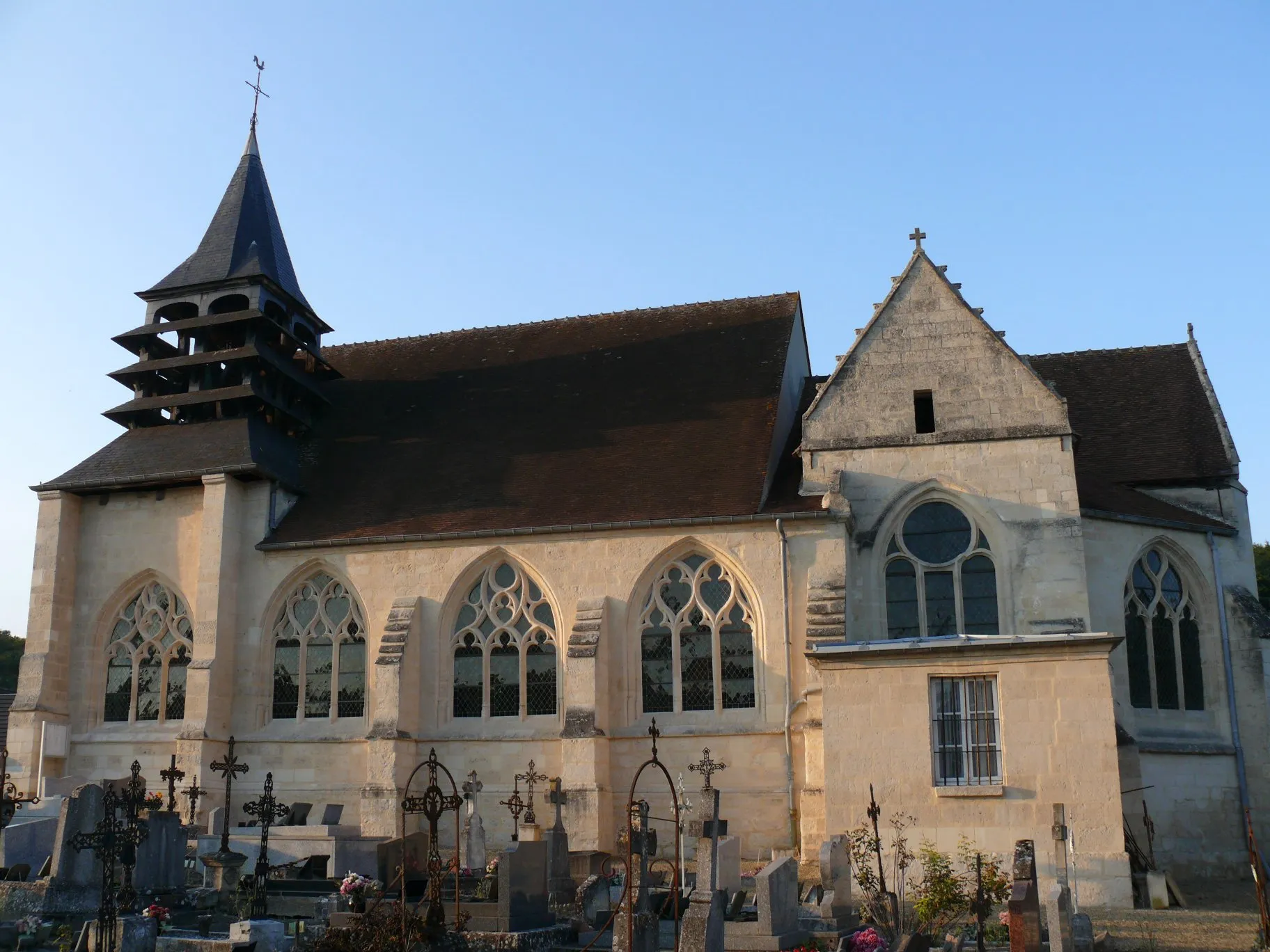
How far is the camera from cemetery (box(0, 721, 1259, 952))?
1220cm

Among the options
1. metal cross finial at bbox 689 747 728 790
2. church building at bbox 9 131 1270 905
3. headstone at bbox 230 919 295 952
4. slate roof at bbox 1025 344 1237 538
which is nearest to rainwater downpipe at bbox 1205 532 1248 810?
church building at bbox 9 131 1270 905

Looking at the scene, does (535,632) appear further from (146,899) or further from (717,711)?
(146,899)

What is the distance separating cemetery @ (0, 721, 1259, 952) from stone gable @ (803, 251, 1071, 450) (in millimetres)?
6396

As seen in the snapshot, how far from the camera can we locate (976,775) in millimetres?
17438

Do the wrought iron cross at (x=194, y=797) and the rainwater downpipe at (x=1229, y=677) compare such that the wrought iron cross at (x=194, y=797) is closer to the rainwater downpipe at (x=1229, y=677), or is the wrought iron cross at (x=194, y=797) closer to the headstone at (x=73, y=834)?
the headstone at (x=73, y=834)

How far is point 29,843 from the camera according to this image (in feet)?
60.1

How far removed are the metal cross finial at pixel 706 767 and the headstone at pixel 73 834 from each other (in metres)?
8.05

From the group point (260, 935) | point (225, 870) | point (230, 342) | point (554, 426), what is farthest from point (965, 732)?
point (230, 342)

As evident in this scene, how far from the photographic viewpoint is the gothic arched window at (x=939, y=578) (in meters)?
22.0

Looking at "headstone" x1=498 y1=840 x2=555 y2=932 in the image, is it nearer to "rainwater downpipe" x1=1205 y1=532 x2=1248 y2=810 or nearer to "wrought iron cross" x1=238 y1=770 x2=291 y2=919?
"wrought iron cross" x1=238 y1=770 x2=291 y2=919

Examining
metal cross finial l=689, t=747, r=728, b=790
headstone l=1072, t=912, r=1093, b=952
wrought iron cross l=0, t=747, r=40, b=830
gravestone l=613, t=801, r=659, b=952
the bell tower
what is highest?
the bell tower

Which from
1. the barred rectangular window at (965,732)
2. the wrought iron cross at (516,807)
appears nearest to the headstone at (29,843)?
the wrought iron cross at (516,807)

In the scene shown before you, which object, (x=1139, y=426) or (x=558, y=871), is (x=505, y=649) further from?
(x=1139, y=426)

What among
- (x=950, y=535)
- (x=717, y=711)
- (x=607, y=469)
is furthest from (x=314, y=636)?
(x=950, y=535)
